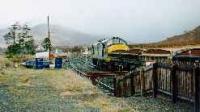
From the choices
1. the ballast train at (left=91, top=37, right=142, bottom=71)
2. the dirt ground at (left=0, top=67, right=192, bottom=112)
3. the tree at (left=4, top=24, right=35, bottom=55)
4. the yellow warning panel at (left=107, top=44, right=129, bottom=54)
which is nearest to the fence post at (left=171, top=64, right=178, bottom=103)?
the dirt ground at (left=0, top=67, right=192, bottom=112)

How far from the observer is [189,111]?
1540 centimetres

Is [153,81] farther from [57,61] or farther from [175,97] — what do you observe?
[57,61]

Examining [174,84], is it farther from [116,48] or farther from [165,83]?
[116,48]

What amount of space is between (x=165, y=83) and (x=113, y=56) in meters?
28.1

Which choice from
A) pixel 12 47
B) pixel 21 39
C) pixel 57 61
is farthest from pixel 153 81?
pixel 21 39

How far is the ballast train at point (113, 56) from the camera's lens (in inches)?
1549

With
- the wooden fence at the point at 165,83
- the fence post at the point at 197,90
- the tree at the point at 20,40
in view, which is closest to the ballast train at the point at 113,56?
the wooden fence at the point at 165,83

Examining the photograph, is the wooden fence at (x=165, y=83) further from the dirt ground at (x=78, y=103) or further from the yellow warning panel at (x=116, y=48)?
the yellow warning panel at (x=116, y=48)

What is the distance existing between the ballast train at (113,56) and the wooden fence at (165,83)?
11.2m

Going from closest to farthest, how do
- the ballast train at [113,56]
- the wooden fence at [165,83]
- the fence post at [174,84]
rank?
1. the wooden fence at [165,83]
2. the fence post at [174,84]
3. the ballast train at [113,56]

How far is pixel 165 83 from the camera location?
757 inches

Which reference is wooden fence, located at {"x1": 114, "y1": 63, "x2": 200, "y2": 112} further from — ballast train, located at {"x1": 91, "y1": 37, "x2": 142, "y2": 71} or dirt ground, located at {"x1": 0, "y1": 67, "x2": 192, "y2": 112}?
ballast train, located at {"x1": 91, "y1": 37, "x2": 142, "y2": 71}

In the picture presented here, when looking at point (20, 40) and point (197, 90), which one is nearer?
point (197, 90)

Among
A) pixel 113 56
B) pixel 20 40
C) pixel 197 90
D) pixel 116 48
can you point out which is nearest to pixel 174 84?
pixel 197 90
